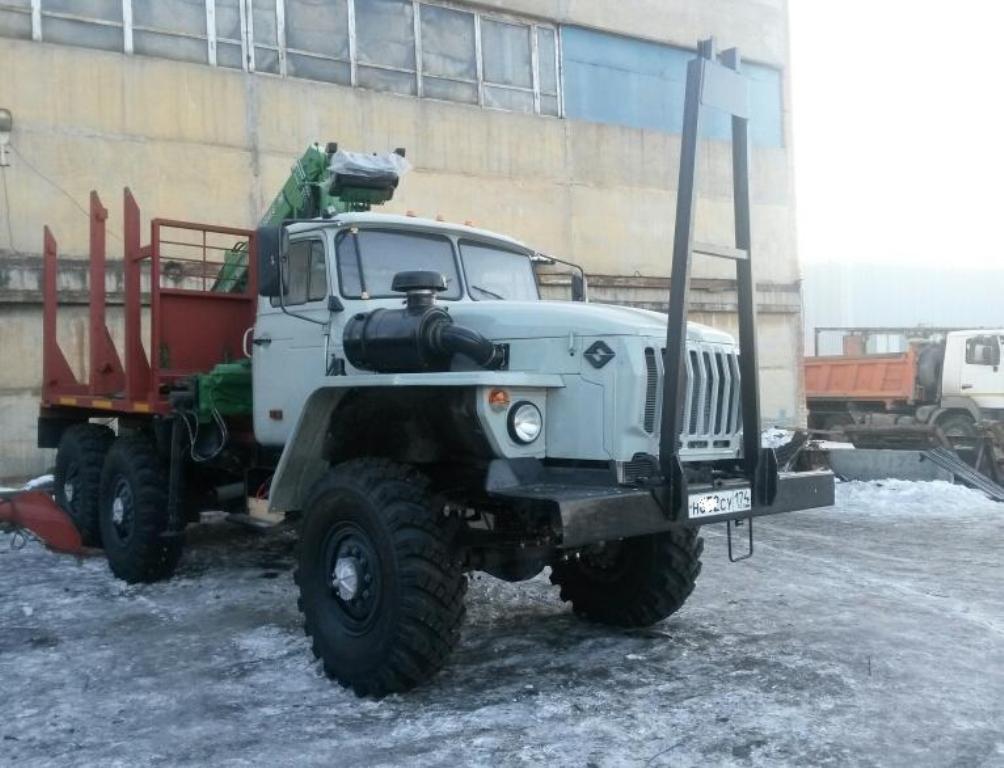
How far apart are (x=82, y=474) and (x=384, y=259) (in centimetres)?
399

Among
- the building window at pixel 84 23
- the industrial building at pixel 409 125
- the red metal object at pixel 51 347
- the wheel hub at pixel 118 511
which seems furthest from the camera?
the building window at pixel 84 23

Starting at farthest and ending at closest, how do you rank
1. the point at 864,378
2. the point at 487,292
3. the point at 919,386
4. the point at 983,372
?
the point at 864,378, the point at 919,386, the point at 983,372, the point at 487,292

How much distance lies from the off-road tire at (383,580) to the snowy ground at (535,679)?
0.65 feet

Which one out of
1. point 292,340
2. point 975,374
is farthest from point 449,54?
point 975,374

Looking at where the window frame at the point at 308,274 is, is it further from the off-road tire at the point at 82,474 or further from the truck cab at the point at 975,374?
the truck cab at the point at 975,374

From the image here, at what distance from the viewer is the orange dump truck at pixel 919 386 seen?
16.6m

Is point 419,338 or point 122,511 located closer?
point 419,338

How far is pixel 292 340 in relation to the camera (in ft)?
19.7

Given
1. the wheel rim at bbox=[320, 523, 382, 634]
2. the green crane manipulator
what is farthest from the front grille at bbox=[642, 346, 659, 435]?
the green crane manipulator

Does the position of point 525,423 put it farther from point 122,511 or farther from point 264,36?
point 264,36

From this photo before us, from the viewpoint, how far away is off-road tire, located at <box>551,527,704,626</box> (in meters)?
5.76

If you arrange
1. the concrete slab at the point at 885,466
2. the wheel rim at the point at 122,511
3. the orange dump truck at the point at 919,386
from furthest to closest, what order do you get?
the orange dump truck at the point at 919,386 → the concrete slab at the point at 885,466 → the wheel rim at the point at 122,511

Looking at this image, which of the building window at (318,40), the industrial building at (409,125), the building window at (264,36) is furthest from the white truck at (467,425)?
the building window at (318,40)

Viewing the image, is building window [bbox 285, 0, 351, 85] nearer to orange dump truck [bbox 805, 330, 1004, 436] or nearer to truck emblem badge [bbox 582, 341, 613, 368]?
truck emblem badge [bbox 582, 341, 613, 368]
